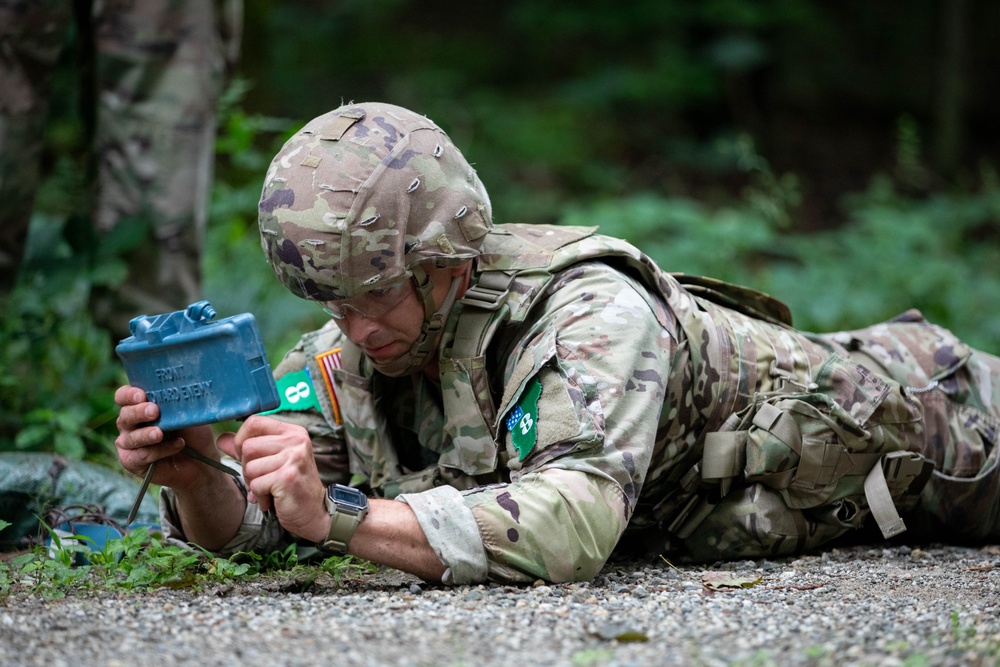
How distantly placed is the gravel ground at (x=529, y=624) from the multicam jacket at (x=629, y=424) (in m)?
0.20

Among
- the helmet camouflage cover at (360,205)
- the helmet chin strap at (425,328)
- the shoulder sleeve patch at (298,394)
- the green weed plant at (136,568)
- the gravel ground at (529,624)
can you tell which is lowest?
the green weed plant at (136,568)

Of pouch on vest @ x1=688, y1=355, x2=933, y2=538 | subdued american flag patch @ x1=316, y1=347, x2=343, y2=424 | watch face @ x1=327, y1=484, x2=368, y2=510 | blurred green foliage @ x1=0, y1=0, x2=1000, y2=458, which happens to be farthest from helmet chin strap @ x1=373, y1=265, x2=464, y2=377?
blurred green foliage @ x1=0, y1=0, x2=1000, y2=458

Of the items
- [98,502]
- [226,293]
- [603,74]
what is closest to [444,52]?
[603,74]

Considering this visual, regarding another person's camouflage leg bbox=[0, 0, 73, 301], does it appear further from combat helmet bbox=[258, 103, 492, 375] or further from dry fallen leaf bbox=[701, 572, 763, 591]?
dry fallen leaf bbox=[701, 572, 763, 591]

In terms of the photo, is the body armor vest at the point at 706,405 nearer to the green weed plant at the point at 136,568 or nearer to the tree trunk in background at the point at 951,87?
the green weed plant at the point at 136,568

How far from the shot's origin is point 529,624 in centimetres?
225

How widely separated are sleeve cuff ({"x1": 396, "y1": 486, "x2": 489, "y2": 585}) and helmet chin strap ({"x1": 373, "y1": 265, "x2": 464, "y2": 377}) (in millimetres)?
486

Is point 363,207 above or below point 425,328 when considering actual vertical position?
above

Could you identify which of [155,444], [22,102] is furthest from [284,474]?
[22,102]

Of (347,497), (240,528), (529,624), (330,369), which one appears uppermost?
(330,369)

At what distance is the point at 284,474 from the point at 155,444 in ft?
1.36

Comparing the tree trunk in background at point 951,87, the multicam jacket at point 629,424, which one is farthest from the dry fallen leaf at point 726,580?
the tree trunk in background at point 951,87

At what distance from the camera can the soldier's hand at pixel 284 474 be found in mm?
2432

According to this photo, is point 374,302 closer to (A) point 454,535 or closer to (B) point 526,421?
(B) point 526,421
